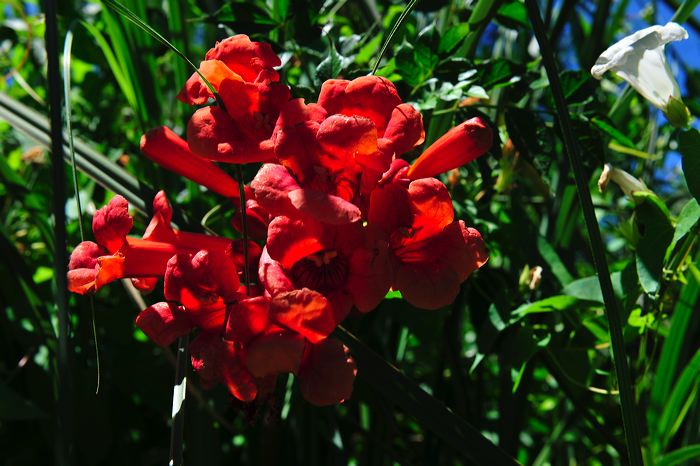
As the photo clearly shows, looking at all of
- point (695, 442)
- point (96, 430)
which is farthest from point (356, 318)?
point (695, 442)

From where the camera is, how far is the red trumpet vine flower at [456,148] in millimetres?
538

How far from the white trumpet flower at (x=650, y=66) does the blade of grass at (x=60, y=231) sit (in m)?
0.48

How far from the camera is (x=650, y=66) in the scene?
0.70m

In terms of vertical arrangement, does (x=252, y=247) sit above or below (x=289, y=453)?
above

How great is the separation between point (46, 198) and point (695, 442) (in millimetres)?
1037

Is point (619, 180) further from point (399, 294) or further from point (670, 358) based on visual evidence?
point (670, 358)

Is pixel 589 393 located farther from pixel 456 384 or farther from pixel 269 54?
pixel 269 54

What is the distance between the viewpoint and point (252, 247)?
555 millimetres

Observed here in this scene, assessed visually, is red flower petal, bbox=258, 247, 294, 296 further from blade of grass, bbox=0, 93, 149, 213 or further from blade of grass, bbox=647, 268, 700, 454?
blade of grass, bbox=647, 268, 700, 454

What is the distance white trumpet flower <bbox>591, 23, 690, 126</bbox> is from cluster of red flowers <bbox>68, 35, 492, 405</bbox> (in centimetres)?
21

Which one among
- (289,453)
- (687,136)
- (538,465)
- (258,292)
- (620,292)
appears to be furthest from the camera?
(538,465)

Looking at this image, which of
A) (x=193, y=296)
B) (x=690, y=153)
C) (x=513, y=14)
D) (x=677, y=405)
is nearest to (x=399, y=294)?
(x=193, y=296)

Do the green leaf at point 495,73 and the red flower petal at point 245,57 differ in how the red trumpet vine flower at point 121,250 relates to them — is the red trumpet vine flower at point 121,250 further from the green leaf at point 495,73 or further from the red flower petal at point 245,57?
the green leaf at point 495,73

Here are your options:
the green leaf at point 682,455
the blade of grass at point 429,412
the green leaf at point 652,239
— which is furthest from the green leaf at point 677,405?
the blade of grass at point 429,412
